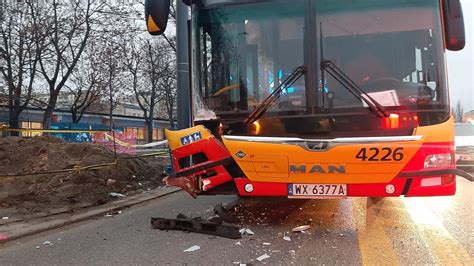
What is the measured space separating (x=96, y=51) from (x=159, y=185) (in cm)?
2079

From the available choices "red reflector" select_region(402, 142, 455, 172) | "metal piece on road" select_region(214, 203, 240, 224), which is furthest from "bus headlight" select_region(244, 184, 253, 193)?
"red reflector" select_region(402, 142, 455, 172)

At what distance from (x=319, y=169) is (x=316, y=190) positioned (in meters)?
0.29

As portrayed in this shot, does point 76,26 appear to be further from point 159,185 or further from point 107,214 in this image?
point 107,214

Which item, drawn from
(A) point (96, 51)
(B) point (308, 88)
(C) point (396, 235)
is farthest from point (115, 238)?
(A) point (96, 51)

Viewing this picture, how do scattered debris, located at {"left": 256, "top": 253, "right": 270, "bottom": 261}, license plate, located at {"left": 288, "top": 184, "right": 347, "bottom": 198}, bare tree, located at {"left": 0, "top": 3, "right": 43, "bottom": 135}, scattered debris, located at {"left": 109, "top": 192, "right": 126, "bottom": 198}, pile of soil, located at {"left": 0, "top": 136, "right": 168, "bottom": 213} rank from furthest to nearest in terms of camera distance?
bare tree, located at {"left": 0, "top": 3, "right": 43, "bottom": 135} → scattered debris, located at {"left": 109, "top": 192, "right": 126, "bottom": 198} → pile of soil, located at {"left": 0, "top": 136, "right": 168, "bottom": 213} → license plate, located at {"left": 288, "top": 184, "right": 347, "bottom": 198} → scattered debris, located at {"left": 256, "top": 253, "right": 270, "bottom": 261}

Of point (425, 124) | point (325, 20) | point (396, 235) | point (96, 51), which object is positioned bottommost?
point (396, 235)

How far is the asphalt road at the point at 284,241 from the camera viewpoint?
473 centimetres

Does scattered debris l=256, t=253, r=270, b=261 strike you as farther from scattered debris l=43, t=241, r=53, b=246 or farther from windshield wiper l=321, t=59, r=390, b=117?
scattered debris l=43, t=241, r=53, b=246

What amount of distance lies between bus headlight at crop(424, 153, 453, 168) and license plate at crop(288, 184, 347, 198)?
953mm

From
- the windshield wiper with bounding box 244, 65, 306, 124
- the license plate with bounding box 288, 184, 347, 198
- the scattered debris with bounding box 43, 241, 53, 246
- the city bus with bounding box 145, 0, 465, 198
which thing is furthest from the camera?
the scattered debris with bounding box 43, 241, 53, 246

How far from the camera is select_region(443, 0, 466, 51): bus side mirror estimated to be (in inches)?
214

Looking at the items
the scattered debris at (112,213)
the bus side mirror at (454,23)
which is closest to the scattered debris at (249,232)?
the scattered debris at (112,213)

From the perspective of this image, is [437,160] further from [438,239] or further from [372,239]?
[372,239]

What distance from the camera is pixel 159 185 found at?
11.6 metres
